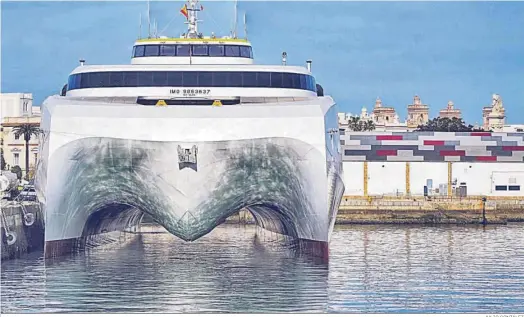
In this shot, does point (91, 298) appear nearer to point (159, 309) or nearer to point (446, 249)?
point (159, 309)

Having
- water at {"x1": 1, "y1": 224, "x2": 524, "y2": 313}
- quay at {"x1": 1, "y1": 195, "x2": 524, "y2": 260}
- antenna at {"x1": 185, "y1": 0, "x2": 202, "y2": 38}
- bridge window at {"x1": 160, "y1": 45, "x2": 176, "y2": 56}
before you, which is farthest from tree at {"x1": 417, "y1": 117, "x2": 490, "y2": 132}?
bridge window at {"x1": 160, "y1": 45, "x2": 176, "y2": 56}

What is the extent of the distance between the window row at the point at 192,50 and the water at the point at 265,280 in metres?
6.66

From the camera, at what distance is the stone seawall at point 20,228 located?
40.7 m

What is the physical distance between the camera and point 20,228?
43.1 metres

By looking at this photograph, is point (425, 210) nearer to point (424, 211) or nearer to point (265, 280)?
point (424, 211)

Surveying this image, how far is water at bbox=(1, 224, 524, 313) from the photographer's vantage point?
3089 centimetres

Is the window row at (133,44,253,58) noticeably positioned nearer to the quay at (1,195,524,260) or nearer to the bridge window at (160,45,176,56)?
the bridge window at (160,45,176,56)

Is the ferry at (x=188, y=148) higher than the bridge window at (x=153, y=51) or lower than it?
lower

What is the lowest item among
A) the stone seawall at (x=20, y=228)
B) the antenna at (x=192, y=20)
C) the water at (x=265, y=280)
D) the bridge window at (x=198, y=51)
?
→ the water at (x=265, y=280)

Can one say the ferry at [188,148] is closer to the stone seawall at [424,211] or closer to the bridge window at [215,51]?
the bridge window at [215,51]

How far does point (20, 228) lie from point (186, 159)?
11033 mm

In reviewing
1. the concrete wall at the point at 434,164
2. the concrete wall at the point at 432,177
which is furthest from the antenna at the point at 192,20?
the concrete wall at the point at 432,177

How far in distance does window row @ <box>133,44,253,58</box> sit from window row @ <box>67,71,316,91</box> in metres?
3.72

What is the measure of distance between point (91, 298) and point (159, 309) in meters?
2.39
